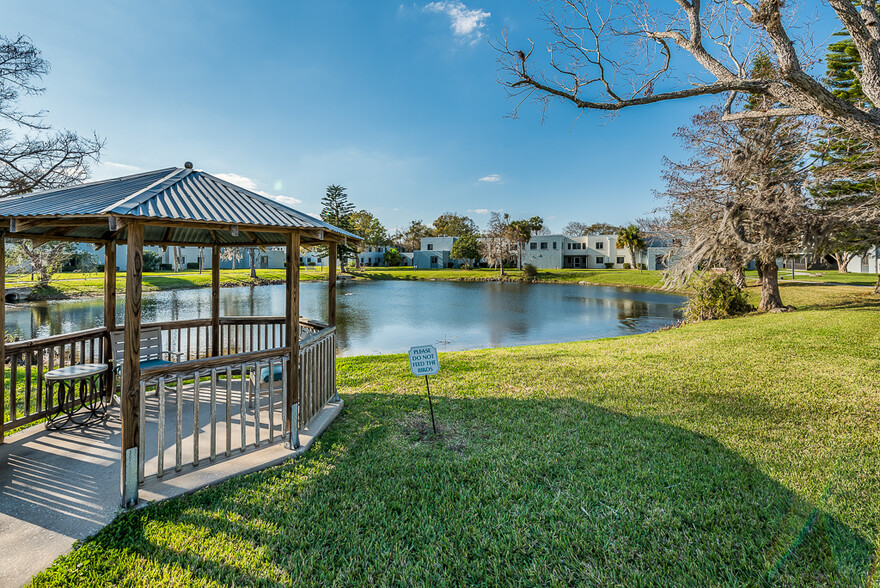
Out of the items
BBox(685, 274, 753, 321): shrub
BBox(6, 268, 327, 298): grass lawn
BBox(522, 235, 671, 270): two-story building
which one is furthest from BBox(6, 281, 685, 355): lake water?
BBox(522, 235, 671, 270): two-story building

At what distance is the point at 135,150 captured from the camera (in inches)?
402

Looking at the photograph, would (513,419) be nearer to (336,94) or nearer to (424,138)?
(336,94)

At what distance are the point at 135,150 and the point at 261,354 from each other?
10.2m

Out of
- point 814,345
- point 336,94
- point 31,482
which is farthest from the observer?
point 336,94

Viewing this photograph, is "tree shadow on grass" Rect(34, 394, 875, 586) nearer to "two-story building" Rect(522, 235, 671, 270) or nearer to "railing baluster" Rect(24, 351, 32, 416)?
"railing baluster" Rect(24, 351, 32, 416)

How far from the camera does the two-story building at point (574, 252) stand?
2173 inches

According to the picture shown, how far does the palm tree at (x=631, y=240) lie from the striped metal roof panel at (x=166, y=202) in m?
51.2

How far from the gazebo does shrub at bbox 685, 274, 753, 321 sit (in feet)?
49.9

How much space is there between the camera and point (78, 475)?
3385 mm

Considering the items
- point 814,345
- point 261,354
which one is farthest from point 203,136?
point 814,345

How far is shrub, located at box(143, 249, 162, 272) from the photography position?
42.3m

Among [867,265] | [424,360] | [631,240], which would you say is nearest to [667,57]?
[424,360]

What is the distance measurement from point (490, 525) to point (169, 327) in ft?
19.3

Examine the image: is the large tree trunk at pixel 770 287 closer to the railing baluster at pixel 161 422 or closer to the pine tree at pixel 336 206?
the railing baluster at pixel 161 422
